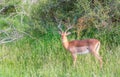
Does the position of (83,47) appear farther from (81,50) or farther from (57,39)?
(57,39)

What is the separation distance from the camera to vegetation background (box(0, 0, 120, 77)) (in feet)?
19.8

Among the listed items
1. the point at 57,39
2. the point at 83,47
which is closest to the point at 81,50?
the point at 83,47

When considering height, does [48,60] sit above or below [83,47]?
below

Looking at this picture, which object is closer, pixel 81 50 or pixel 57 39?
pixel 81 50

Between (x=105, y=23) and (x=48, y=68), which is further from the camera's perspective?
(x=105, y=23)

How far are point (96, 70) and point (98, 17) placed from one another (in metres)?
1.57

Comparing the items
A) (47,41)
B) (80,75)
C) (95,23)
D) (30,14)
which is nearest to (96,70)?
(80,75)

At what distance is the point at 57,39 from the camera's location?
25.1ft

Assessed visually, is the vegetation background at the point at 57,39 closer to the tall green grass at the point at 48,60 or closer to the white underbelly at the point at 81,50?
→ the tall green grass at the point at 48,60

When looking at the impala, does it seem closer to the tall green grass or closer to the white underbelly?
the white underbelly

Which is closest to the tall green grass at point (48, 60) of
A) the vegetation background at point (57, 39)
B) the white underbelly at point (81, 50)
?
the vegetation background at point (57, 39)

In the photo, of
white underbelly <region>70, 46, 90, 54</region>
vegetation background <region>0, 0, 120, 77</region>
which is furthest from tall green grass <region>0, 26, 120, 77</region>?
white underbelly <region>70, 46, 90, 54</region>

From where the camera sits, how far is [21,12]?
870 centimetres

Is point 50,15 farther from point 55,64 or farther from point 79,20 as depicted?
point 55,64
